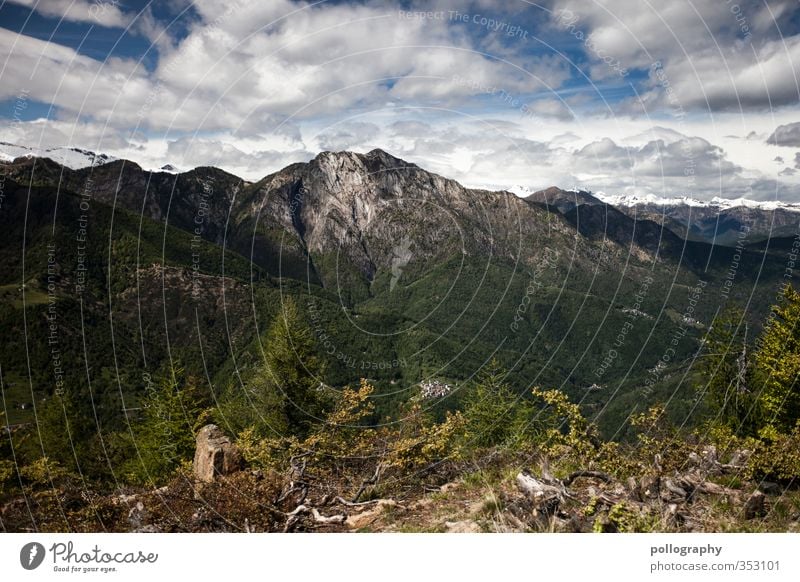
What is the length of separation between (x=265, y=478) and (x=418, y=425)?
15.6ft

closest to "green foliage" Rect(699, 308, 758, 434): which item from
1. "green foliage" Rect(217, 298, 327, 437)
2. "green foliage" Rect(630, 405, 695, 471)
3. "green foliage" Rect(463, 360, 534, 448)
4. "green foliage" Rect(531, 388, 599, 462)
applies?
"green foliage" Rect(463, 360, 534, 448)

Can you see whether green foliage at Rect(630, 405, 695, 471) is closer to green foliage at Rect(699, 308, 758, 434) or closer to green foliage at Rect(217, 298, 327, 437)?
green foliage at Rect(217, 298, 327, 437)

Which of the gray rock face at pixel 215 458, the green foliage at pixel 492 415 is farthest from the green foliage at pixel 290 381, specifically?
the gray rock face at pixel 215 458

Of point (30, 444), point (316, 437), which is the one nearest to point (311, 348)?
point (316, 437)

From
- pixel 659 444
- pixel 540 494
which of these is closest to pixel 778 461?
pixel 659 444

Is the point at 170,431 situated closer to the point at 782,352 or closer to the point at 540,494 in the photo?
the point at 540,494

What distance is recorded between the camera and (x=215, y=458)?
1129cm

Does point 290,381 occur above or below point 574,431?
below

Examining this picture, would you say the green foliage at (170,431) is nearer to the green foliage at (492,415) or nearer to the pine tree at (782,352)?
the green foliage at (492,415)
